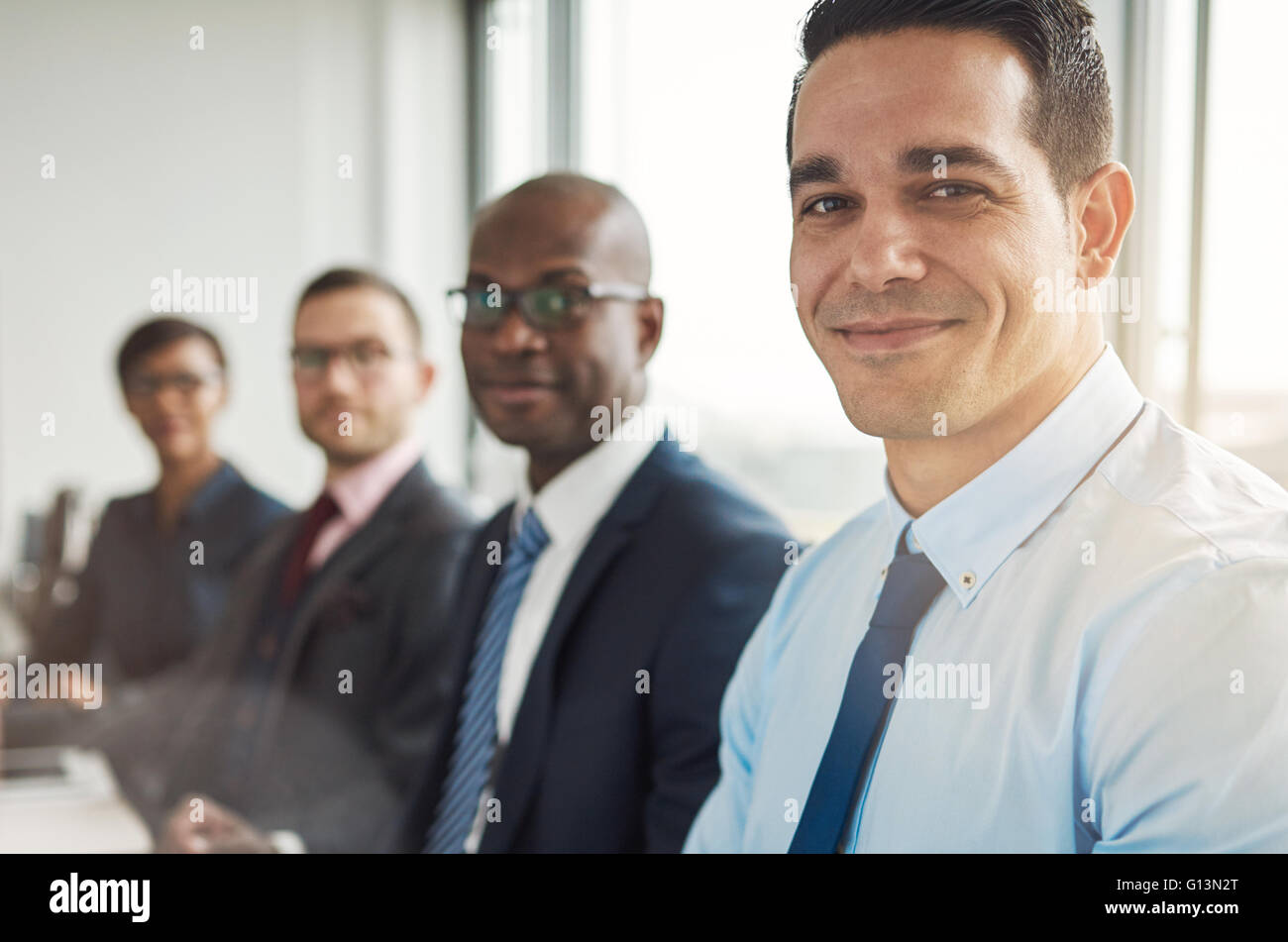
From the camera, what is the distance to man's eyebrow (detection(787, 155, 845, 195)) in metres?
0.98

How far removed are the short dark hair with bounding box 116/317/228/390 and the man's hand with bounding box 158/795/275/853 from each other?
1.61 metres

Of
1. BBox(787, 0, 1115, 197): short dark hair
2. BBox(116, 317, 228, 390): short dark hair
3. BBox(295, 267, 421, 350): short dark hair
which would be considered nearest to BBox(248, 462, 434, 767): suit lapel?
BBox(295, 267, 421, 350): short dark hair

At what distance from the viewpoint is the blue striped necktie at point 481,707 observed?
1540mm

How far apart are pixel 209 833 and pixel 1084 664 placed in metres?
1.51

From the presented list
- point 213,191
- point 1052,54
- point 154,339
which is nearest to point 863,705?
point 1052,54

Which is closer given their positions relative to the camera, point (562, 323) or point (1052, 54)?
point (1052, 54)

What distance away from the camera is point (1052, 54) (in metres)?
0.94

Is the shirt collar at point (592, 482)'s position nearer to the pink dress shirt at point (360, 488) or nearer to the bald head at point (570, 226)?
the bald head at point (570, 226)

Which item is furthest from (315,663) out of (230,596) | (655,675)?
(655,675)

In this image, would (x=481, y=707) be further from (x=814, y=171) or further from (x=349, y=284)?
(x=349, y=284)

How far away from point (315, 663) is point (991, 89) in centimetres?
158

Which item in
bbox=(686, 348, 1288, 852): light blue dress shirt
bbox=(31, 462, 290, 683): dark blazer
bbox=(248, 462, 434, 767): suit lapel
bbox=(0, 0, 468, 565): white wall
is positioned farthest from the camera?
bbox=(0, 0, 468, 565): white wall

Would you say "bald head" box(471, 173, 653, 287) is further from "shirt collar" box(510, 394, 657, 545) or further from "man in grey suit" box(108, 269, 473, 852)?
"man in grey suit" box(108, 269, 473, 852)

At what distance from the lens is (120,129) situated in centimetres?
393
